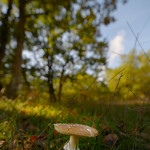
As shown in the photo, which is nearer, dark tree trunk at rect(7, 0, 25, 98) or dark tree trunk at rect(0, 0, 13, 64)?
dark tree trunk at rect(7, 0, 25, 98)

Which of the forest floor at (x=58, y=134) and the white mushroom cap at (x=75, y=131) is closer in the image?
the white mushroom cap at (x=75, y=131)

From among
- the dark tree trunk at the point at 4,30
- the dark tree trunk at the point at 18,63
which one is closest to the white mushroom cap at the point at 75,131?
the dark tree trunk at the point at 18,63

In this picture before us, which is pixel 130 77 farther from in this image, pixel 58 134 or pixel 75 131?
pixel 58 134

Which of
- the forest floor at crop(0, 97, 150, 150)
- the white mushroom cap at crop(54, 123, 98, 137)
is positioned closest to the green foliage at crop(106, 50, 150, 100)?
the forest floor at crop(0, 97, 150, 150)

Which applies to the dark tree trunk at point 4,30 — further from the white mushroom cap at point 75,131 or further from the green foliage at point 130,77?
→ the white mushroom cap at point 75,131

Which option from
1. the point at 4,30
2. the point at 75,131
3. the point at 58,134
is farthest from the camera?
the point at 4,30

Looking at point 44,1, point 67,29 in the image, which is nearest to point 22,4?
point 44,1

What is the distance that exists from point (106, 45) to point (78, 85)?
2581mm

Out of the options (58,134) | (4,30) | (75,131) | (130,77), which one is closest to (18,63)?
(4,30)

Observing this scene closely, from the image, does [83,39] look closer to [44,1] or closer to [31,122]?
[44,1]

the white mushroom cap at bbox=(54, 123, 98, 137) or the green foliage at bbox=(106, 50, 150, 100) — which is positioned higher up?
the green foliage at bbox=(106, 50, 150, 100)

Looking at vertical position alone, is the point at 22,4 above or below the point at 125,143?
above

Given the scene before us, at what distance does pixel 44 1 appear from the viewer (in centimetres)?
607

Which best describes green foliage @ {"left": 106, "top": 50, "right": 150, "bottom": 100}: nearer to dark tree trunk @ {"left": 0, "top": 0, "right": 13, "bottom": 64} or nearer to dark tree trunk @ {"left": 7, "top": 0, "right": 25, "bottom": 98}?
dark tree trunk @ {"left": 7, "top": 0, "right": 25, "bottom": 98}
